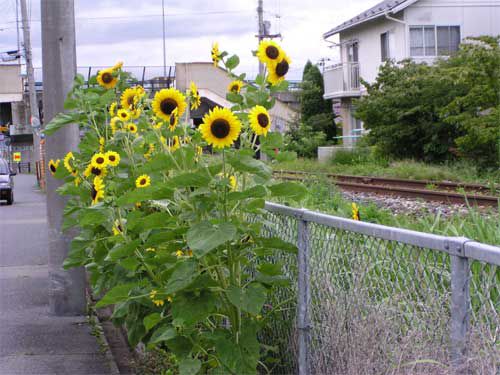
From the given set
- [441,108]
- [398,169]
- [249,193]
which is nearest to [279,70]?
[249,193]

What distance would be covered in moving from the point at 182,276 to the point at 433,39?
107ft

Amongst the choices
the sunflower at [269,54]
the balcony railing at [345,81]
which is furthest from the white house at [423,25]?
the sunflower at [269,54]

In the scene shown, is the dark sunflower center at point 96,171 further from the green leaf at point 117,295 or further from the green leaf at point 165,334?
the green leaf at point 165,334

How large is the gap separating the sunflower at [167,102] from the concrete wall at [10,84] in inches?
1802

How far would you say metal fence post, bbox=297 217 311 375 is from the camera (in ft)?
13.6

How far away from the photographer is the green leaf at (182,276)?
368 centimetres

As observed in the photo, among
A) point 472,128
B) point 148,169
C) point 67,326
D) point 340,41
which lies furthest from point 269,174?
point 340,41

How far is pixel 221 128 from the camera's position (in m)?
3.59

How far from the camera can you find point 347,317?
3676 mm

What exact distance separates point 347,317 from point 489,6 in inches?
1307

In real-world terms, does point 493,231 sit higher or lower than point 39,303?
higher

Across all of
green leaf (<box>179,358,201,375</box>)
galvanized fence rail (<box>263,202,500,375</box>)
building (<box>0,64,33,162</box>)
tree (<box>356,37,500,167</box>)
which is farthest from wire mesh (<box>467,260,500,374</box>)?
building (<box>0,64,33,162</box>)

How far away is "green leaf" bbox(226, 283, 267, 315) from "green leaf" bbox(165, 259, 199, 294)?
202 millimetres

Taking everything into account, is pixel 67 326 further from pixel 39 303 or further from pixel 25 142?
pixel 25 142
